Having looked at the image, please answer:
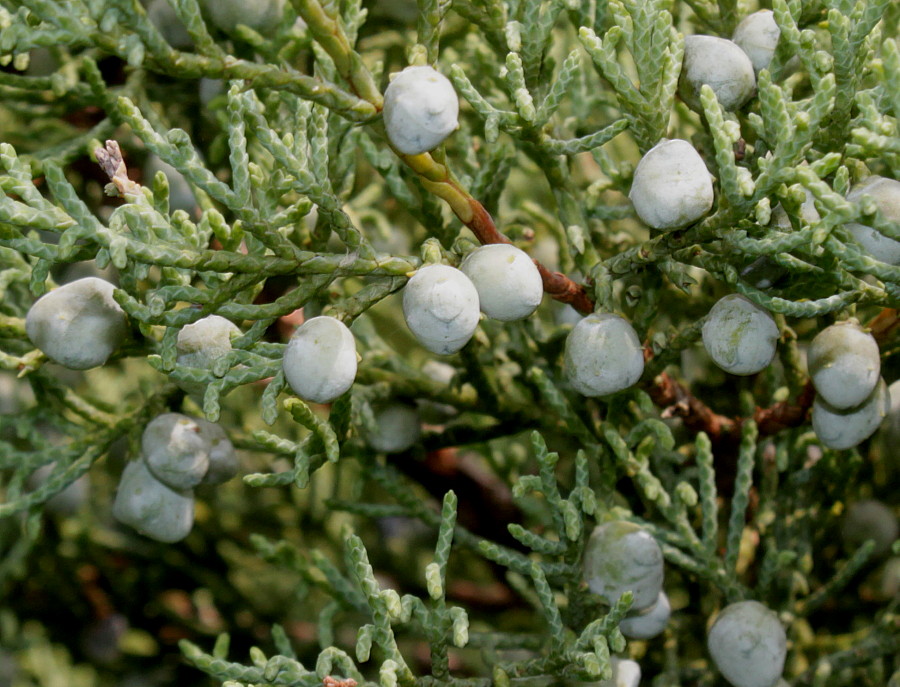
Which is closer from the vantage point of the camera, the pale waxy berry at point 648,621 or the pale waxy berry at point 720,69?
the pale waxy berry at point 720,69

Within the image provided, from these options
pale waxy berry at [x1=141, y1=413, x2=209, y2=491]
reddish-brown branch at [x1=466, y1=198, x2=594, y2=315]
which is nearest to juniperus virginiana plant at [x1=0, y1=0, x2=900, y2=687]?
reddish-brown branch at [x1=466, y1=198, x2=594, y2=315]

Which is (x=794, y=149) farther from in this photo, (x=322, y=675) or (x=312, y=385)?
(x=322, y=675)

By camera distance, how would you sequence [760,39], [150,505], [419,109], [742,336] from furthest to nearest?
Result: [150,505], [760,39], [742,336], [419,109]

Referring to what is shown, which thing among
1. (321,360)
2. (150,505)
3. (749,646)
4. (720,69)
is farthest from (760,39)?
(150,505)

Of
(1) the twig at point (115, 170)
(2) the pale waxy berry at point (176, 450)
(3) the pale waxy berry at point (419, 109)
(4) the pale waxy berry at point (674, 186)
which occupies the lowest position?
(2) the pale waxy berry at point (176, 450)

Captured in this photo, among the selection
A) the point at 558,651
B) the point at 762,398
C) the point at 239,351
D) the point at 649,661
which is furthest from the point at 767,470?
the point at 239,351

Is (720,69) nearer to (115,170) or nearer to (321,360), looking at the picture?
(321,360)

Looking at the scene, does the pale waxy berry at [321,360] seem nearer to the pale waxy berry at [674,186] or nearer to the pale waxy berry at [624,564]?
the pale waxy berry at [674,186]

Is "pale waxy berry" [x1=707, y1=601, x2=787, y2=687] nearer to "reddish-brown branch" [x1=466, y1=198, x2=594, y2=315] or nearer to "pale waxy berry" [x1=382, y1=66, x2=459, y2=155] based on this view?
"reddish-brown branch" [x1=466, y1=198, x2=594, y2=315]

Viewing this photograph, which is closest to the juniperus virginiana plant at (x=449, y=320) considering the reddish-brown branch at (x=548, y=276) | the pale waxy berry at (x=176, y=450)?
the reddish-brown branch at (x=548, y=276)
